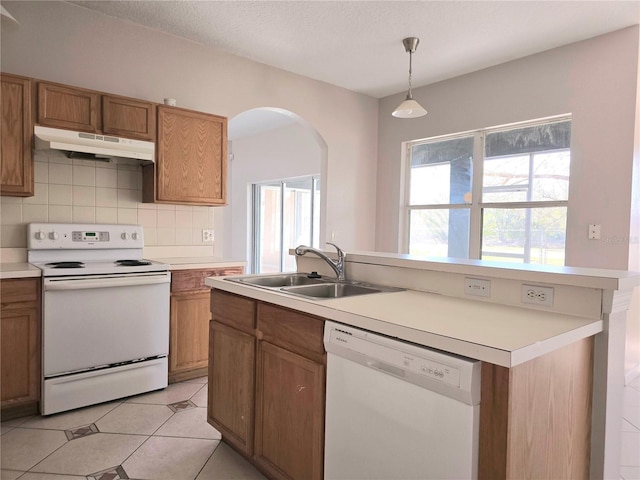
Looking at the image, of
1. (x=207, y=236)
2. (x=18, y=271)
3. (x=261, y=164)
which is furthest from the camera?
(x=261, y=164)

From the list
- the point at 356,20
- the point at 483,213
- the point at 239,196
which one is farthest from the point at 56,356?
the point at 239,196

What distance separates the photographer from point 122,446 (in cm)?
212

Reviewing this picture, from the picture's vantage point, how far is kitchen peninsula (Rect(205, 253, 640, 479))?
41.3 inches

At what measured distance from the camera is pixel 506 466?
3.35 ft

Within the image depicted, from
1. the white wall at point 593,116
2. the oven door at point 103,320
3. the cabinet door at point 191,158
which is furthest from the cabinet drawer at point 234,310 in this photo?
the white wall at point 593,116

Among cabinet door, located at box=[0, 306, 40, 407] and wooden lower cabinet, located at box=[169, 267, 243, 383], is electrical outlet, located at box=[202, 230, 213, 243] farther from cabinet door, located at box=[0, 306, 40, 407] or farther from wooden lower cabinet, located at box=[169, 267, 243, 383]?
cabinet door, located at box=[0, 306, 40, 407]

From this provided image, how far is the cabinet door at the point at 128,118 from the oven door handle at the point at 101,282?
3.25ft

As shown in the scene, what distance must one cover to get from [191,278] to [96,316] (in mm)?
662

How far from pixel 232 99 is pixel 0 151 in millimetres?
1781

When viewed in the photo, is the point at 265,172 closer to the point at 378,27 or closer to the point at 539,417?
the point at 378,27

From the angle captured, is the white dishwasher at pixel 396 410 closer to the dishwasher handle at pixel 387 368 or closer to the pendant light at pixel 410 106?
the dishwasher handle at pixel 387 368

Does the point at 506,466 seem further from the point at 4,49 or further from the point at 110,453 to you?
the point at 4,49

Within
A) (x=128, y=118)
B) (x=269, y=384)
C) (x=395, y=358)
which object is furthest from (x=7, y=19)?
(x=395, y=358)

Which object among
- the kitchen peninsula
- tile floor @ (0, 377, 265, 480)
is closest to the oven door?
tile floor @ (0, 377, 265, 480)
